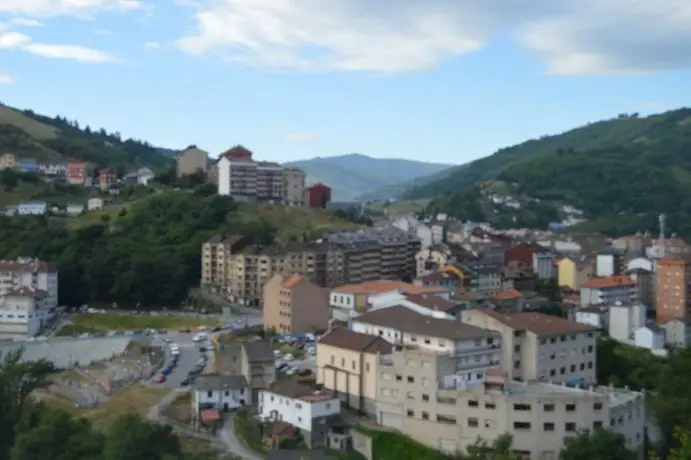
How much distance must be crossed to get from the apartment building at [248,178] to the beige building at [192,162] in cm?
349

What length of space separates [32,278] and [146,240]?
6.37m

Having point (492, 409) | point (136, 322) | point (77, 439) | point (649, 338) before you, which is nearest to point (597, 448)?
point (492, 409)

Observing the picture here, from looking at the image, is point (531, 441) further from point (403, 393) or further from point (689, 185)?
point (689, 185)

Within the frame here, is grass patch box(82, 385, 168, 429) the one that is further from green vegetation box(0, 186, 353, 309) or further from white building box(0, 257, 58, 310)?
white building box(0, 257, 58, 310)

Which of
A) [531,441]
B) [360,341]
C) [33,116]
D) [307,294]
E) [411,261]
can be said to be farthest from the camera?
[33,116]

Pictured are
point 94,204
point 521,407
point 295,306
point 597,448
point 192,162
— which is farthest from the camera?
point 192,162

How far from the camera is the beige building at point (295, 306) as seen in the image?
109ft

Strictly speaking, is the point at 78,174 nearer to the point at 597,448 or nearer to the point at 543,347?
the point at 543,347

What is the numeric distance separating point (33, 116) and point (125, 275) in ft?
206

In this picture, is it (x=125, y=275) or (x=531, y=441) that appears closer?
(x=531, y=441)

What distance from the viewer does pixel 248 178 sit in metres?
54.1

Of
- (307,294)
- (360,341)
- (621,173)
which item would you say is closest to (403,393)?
(360,341)

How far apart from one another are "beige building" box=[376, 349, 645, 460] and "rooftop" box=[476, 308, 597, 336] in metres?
2.37

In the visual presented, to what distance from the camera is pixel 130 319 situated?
38.1 meters
